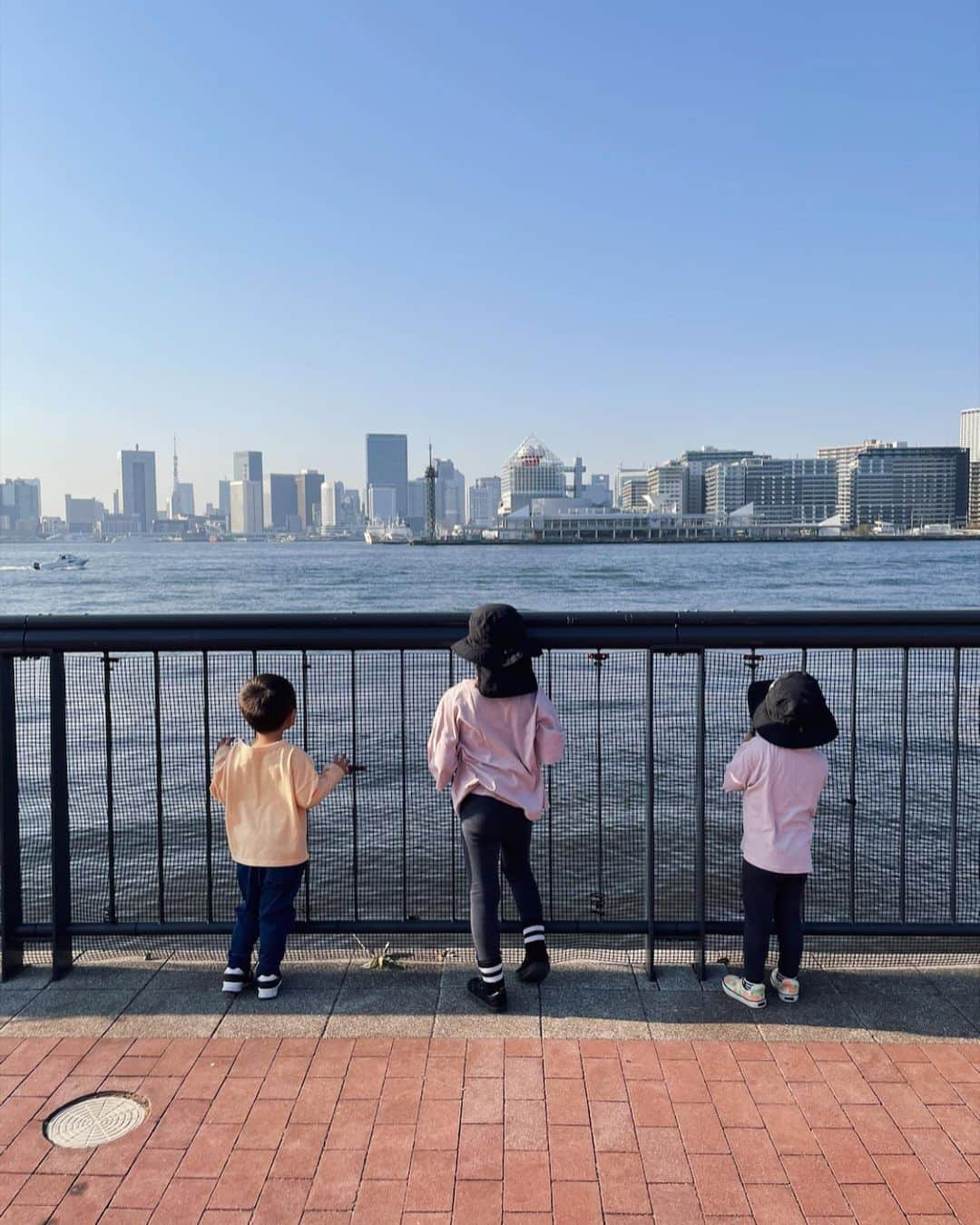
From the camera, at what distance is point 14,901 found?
13.7 feet

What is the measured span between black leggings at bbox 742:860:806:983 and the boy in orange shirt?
1.65 m

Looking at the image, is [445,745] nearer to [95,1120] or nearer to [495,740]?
[495,740]

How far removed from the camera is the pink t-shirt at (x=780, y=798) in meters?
3.83

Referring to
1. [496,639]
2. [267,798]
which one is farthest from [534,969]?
[496,639]

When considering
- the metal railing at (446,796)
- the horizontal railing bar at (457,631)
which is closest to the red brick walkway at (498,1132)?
the metal railing at (446,796)

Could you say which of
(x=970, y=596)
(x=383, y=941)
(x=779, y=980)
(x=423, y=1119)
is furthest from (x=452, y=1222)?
(x=970, y=596)

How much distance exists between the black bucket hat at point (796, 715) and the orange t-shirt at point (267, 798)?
5.64 feet

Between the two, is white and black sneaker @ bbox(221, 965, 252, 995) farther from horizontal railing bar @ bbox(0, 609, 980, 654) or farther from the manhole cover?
horizontal railing bar @ bbox(0, 609, 980, 654)

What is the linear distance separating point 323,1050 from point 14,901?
1.57 meters

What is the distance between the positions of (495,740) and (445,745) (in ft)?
0.63

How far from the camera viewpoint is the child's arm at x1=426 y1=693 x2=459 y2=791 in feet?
12.5

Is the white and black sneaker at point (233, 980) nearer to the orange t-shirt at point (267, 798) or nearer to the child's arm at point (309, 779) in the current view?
the orange t-shirt at point (267, 798)

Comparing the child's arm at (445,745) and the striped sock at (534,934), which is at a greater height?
the child's arm at (445,745)

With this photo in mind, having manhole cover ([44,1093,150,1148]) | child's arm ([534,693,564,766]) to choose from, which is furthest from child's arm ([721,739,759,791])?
manhole cover ([44,1093,150,1148])
